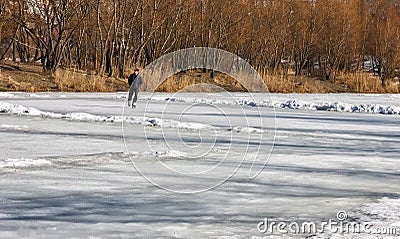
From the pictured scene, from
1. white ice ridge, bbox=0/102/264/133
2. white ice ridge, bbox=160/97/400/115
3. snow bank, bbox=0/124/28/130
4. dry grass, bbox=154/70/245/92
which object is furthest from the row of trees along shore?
snow bank, bbox=0/124/28/130

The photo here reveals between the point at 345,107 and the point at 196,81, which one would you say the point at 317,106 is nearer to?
the point at 345,107

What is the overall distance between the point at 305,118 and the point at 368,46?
31387mm

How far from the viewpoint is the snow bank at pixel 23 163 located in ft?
22.5

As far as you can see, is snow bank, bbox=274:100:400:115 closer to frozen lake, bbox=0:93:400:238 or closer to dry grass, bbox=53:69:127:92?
frozen lake, bbox=0:93:400:238

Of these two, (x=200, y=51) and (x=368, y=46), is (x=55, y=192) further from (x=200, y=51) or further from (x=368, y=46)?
(x=368, y=46)

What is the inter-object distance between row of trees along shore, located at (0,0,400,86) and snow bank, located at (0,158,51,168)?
21555 mm

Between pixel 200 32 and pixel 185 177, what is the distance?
28.3m

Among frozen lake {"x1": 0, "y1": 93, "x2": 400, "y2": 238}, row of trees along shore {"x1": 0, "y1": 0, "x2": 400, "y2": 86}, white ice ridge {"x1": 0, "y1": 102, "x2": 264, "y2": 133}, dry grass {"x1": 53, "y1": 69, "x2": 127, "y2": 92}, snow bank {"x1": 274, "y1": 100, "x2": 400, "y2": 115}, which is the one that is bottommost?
frozen lake {"x1": 0, "y1": 93, "x2": 400, "y2": 238}

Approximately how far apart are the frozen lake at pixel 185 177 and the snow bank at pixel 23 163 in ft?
0.04

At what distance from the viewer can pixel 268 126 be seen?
13008 millimetres

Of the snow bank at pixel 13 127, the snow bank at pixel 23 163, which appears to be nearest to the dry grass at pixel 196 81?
the snow bank at pixel 13 127

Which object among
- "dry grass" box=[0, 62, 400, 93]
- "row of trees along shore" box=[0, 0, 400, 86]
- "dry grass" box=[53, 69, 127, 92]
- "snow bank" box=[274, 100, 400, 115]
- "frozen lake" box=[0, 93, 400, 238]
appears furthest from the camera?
"row of trees along shore" box=[0, 0, 400, 86]

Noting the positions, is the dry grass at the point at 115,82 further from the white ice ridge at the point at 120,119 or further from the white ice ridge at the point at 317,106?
the white ice ridge at the point at 120,119

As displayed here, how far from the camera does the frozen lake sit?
457 centimetres
